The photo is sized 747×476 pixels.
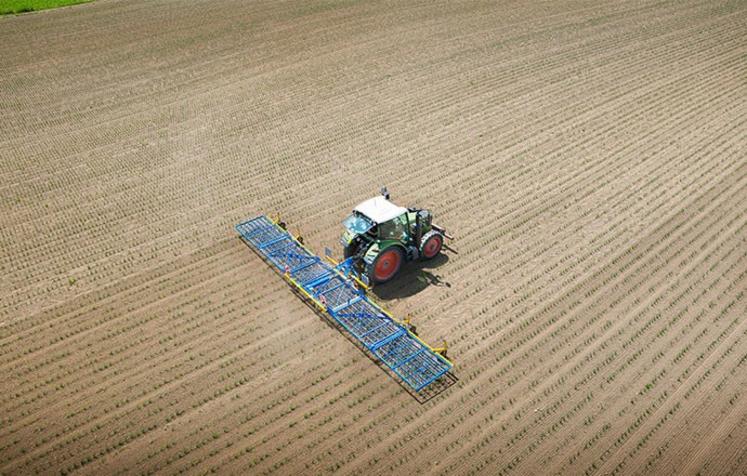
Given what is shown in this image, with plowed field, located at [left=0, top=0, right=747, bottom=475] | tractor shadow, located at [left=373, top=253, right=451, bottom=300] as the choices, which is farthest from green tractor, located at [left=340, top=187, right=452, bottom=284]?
plowed field, located at [left=0, top=0, right=747, bottom=475]

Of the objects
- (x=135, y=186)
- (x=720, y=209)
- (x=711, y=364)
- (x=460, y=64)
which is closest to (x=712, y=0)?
(x=460, y=64)

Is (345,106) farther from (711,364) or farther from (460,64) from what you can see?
(711,364)

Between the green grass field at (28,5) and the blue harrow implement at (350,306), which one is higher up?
the blue harrow implement at (350,306)

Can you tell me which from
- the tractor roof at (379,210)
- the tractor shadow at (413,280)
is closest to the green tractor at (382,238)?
the tractor roof at (379,210)

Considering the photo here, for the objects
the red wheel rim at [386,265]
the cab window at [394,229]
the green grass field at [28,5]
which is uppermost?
the cab window at [394,229]

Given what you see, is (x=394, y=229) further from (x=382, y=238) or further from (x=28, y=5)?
(x=28, y=5)

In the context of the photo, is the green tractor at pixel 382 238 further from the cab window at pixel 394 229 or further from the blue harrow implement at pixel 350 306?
the blue harrow implement at pixel 350 306
